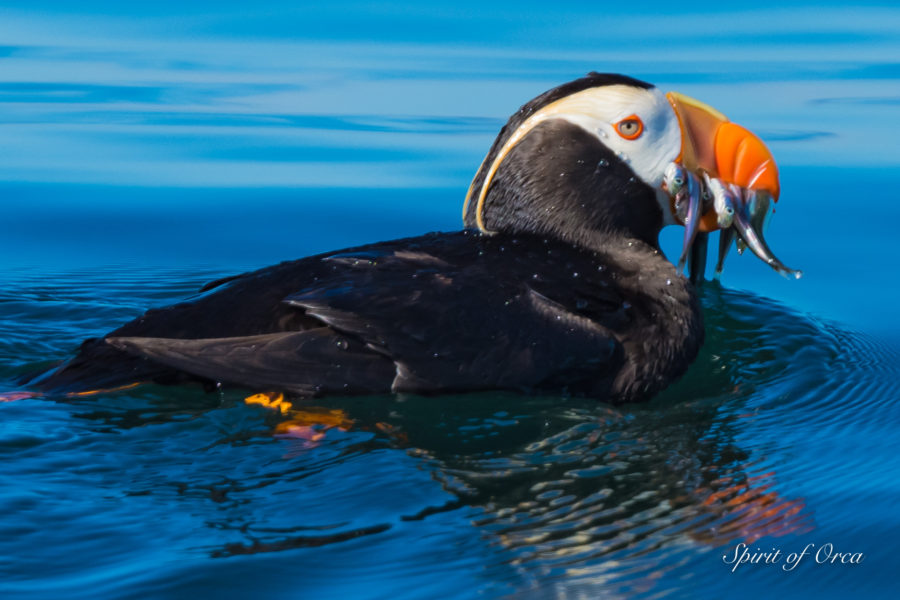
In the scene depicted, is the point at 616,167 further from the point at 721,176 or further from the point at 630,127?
the point at 721,176

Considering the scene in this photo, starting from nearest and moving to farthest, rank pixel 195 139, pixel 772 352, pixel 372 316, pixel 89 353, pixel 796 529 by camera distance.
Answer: pixel 796 529 → pixel 372 316 → pixel 89 353 → pixel 772 352 → pixel 195 139

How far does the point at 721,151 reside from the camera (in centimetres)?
474

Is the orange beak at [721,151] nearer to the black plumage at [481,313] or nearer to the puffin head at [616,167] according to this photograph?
the puffin head at [616,167]

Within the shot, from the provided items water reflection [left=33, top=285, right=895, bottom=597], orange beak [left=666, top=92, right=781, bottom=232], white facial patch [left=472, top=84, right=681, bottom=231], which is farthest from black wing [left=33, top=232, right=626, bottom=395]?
orange beak [left=666, top=92, right=781, bottom=232]

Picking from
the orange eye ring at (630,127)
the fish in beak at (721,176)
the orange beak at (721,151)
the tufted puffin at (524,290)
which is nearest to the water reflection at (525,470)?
the tufted puffin at (524,290)

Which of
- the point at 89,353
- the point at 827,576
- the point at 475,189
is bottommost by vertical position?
the point at 827,576

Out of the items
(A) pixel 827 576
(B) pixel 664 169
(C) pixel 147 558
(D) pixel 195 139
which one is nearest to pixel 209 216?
(D) pixel 195 139

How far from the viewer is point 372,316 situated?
4.05m

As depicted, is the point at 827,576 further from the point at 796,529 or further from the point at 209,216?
the point at 209,216

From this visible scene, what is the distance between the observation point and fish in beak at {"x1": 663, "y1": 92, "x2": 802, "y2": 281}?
186 inches

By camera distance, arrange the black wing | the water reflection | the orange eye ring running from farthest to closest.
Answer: the orange eye ring
the black wing
the water reflection

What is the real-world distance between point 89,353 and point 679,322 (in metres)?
1.99

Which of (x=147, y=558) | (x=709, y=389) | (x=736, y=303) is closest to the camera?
(x=147, y=558)

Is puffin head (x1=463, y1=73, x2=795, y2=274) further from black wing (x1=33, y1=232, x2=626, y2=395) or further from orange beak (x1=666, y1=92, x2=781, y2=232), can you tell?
black wing (x1=33, y1=232, x2=626, y2=395)
